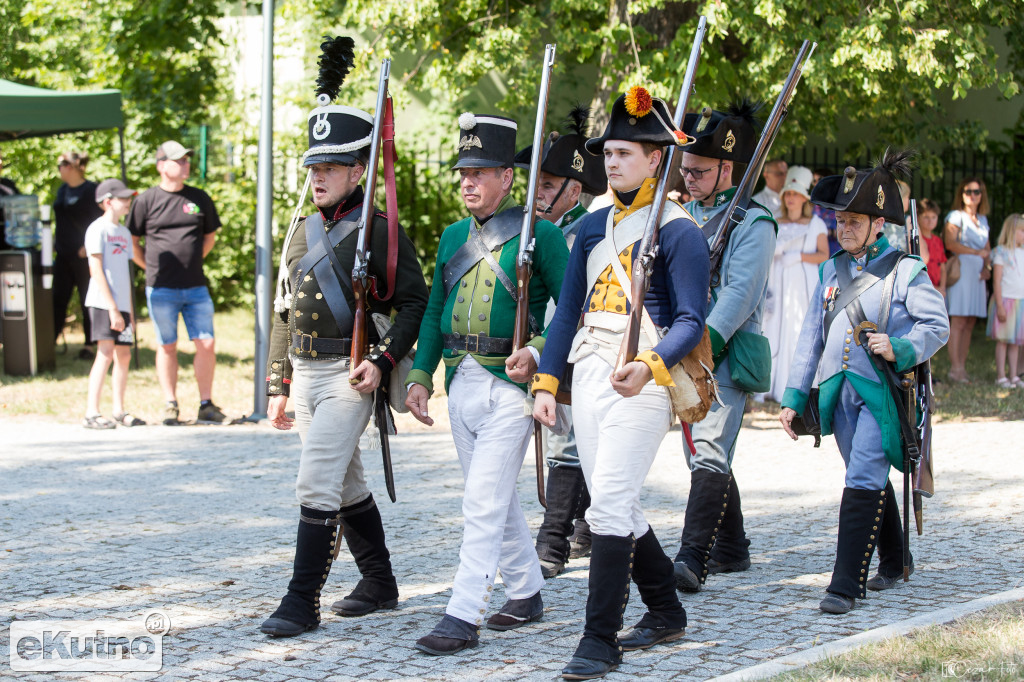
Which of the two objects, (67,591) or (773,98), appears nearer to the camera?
(67,591)

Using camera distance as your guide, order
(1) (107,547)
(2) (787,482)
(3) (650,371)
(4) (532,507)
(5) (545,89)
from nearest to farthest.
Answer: (3) (650,371) → (5) (545,89) → (1) (107,547) → (4) (532,507) → (2) (787,482)

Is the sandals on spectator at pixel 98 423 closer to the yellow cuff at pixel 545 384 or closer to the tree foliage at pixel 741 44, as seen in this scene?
the tree foliage at pixel 741 44

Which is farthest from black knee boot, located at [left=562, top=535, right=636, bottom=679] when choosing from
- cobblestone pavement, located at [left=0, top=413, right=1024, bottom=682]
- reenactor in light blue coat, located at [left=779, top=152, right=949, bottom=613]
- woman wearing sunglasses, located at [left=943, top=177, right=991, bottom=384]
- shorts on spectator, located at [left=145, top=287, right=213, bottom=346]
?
woman wearing sunglasses, located at [left=943, top=177, right=991, bottom=384]

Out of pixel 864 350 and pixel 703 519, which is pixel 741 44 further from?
pixel 703 519

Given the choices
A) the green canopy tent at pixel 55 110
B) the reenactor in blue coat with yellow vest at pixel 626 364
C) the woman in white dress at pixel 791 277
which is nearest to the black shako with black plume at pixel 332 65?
the reenactor in blue coat with yellow vest at pixel 626 364

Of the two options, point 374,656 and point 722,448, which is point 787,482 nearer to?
point 722,448

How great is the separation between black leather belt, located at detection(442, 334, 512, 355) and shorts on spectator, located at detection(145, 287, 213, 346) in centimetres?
554

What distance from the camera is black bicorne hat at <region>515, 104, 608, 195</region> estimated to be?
6.07m

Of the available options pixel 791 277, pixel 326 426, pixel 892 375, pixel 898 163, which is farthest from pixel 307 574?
pixel 791 277

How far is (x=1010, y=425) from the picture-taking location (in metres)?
10.1

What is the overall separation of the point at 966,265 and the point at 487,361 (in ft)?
30.1

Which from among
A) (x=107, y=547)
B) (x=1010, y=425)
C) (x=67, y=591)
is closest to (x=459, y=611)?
(x=67, y=591)

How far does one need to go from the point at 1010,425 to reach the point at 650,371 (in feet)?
22.5

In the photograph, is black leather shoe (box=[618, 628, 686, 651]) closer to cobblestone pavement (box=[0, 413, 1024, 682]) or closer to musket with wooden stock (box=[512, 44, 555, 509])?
cobblestone pavement (box=[0, 413, 1024, 682])
